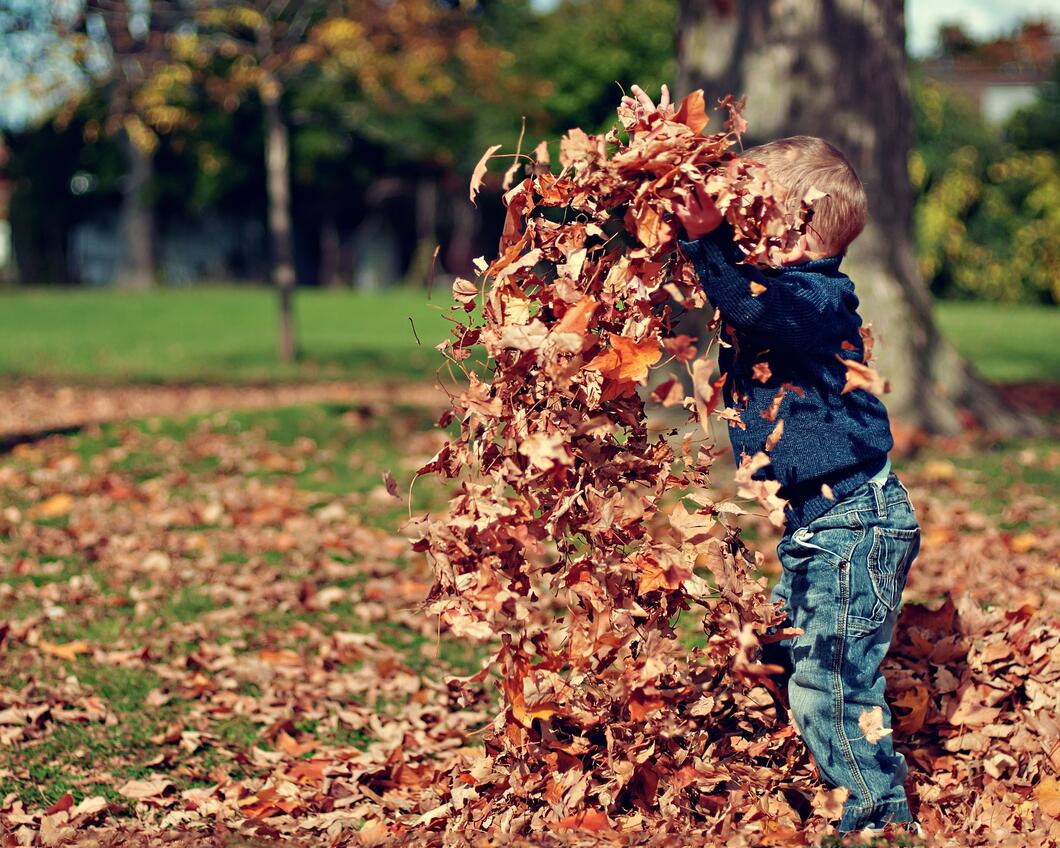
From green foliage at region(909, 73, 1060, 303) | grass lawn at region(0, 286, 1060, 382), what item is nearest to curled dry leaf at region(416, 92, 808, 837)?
grass lawn at region(0, 286, 1060, 382)

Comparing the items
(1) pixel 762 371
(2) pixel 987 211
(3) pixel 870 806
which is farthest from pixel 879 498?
(2) pixel 987 211

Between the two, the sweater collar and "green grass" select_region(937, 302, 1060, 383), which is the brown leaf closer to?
the sweater collar

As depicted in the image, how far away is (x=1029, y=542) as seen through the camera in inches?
239

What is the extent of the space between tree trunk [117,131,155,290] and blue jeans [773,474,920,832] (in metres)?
34.8

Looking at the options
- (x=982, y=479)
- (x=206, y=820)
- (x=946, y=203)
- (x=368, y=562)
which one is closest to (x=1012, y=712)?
(x=206, y=820)

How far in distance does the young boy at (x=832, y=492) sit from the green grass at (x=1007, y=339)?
35.2 ft

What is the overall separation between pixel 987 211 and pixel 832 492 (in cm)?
3110

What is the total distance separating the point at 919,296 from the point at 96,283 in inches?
1534

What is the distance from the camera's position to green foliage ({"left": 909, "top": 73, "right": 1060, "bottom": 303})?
31297 mm

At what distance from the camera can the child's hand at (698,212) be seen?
9.50ft

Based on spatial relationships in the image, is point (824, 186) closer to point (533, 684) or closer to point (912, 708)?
point (533, 684)

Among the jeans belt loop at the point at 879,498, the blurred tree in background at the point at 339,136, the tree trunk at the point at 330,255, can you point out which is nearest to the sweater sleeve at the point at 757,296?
the jeans belt loop at the point at 879,498

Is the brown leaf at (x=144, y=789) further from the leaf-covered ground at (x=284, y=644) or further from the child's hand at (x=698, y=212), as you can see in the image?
the child's hand at (x=698, y=212)

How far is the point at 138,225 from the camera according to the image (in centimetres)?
3703
